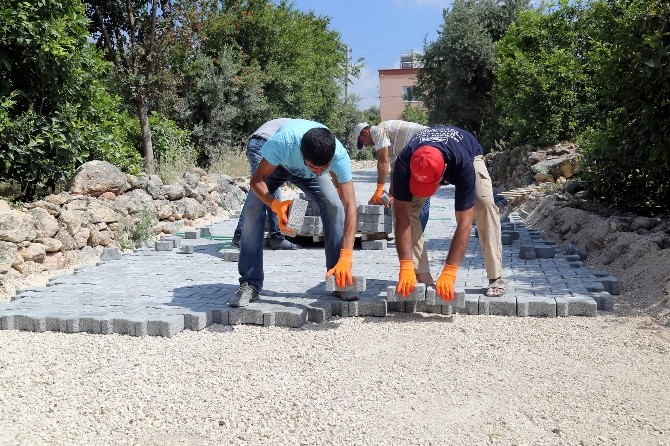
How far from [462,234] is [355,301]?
3.27 ft

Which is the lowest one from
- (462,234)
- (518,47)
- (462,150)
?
Answer: (462,234)

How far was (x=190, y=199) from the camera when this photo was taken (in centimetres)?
1058

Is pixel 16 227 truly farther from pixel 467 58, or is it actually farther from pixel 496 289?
pixel 467 58

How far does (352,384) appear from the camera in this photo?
11.3ft

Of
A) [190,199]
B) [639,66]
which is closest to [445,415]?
[639,66]

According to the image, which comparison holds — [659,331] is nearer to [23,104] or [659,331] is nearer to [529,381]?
[529,381]

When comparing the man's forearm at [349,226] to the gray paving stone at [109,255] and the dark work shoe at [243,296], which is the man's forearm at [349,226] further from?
the gray paving stone at [109,255]

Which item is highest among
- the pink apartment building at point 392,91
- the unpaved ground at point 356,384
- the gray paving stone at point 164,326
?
the pink apartment building at point 392,91

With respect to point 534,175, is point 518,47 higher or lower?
higher

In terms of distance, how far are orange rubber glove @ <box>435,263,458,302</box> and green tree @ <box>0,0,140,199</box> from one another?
206 inches

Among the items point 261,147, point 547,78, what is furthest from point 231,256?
point 547,78

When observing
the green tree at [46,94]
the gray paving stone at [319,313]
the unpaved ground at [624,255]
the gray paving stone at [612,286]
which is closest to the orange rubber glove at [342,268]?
the gray paving stone at [319,313]

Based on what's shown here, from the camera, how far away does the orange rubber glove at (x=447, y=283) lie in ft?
14.6

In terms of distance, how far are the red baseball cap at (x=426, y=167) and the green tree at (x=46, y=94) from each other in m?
4.99
